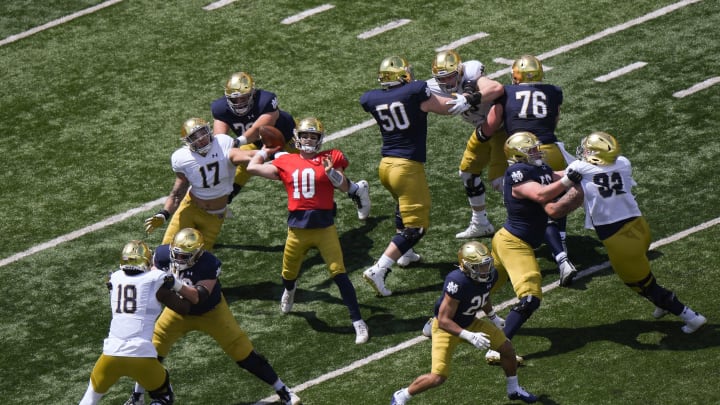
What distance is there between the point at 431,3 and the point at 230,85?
19.7ft

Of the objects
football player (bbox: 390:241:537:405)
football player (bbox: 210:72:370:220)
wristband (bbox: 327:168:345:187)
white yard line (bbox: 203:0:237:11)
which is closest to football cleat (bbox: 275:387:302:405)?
football player (bbox: 390:241:537:405)

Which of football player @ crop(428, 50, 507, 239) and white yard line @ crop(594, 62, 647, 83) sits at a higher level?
football player @ crop(428, 50, 507, 239)

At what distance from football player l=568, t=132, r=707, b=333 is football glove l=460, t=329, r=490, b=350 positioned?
164 centimetres

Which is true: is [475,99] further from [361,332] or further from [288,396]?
[288,396]

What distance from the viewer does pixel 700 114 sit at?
14.2 meters

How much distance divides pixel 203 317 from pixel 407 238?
7.73 ft

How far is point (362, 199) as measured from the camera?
→ 1299cm

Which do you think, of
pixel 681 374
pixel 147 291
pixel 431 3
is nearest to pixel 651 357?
pixel 681 374

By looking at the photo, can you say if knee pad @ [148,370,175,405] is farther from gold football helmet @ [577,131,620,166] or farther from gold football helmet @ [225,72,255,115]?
gold football helmet @ [577,131,620,166]

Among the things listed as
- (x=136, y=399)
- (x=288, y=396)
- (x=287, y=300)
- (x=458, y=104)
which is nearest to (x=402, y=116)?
(x=458, y=104)

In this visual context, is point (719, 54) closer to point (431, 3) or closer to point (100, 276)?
point (431, 3)

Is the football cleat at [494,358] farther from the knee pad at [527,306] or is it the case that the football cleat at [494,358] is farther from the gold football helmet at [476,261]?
the gold football helmet at [476,261]

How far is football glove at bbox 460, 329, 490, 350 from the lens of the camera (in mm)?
9234

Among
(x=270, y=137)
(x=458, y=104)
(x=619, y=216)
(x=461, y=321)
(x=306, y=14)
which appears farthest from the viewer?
(x=306, y=14)
